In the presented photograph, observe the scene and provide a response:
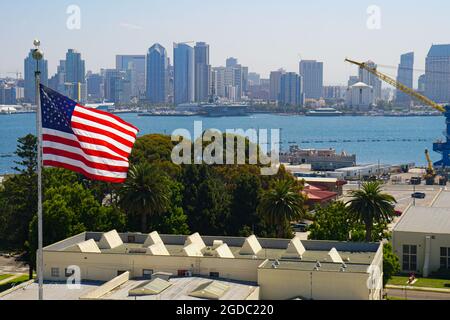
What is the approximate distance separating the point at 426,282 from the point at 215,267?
13069 mm

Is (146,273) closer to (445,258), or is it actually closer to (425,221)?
(445,258)

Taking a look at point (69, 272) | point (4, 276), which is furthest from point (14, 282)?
point (69, 272)

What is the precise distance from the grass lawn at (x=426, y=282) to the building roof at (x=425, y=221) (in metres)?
2.64

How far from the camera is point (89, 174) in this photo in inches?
574

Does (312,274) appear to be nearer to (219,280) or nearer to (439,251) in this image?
(219,280)

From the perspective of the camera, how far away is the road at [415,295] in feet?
102

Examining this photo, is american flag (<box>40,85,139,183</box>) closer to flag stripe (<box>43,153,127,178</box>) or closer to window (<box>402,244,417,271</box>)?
flag stripe (<box>43,153,127,178</box>)

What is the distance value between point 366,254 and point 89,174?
53.1ft

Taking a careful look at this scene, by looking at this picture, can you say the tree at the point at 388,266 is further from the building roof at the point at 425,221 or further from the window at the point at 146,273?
the window at the point at 146,273

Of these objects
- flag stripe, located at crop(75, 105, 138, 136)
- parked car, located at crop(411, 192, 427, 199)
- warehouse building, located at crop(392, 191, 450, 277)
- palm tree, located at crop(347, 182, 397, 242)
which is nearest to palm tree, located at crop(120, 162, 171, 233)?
palm tree, located at crop(347, 182, 397, 242)

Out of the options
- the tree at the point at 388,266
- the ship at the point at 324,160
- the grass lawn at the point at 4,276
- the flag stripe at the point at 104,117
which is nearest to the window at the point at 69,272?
the grass lawn at the point at 4,276

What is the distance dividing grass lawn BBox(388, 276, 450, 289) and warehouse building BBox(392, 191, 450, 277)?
3.79ft

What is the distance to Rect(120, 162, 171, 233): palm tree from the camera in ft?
116
